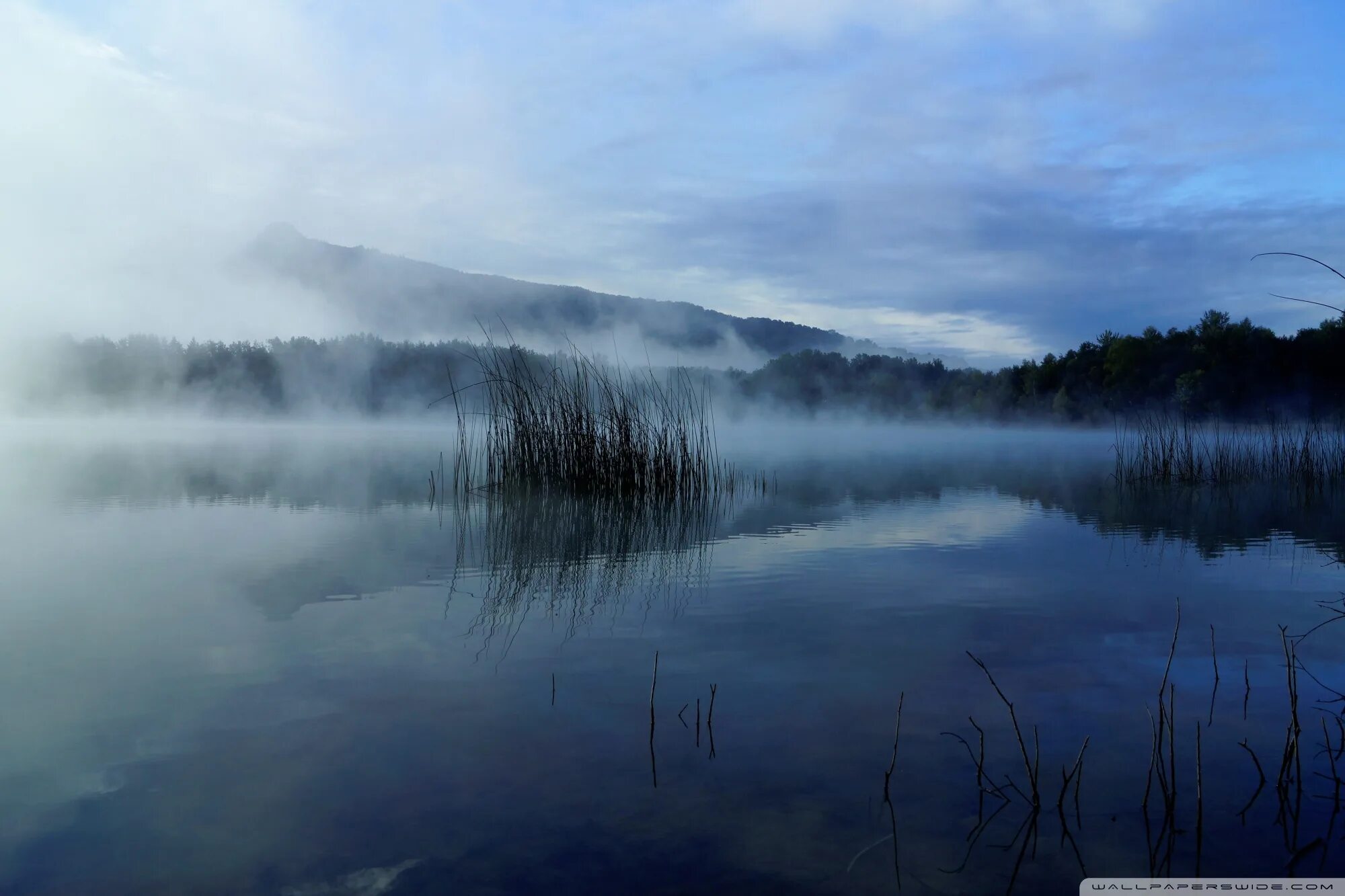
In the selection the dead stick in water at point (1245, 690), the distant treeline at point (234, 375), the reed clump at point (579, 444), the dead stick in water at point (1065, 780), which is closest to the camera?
the dead stick in water at point (1065, 780)

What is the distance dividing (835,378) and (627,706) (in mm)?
36360

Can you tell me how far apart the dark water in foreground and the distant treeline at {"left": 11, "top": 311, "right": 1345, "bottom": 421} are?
24853mm

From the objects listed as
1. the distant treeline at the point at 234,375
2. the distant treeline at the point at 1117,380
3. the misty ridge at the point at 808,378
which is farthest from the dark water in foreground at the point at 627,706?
the distant treeline at the point at 234,375

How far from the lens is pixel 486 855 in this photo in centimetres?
162

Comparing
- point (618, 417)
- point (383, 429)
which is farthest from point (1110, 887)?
point (383, 429)

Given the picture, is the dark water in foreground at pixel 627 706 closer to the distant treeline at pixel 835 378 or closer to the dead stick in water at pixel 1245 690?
the dead stick in water at pixel 1245 690

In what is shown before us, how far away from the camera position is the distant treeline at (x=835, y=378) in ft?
88.5

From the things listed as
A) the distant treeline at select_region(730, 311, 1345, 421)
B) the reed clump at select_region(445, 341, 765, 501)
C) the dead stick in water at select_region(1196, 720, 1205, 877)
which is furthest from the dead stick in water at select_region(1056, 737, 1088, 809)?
the distant treeline at select_region(730, 311, 1345, 421)

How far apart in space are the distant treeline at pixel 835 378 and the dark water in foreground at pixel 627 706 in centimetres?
2485

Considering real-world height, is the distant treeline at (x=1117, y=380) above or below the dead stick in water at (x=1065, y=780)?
above

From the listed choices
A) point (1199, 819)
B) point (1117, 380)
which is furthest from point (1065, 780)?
point (1117, 380)

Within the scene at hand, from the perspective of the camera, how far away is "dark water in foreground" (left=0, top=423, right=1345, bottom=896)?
1.63 metres

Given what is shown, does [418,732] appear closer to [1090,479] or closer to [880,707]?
[880,707]

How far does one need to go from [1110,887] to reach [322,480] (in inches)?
329
